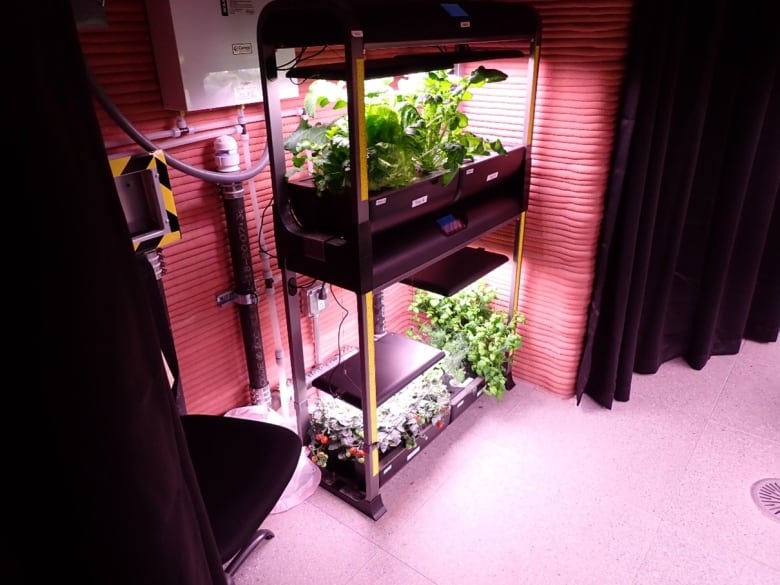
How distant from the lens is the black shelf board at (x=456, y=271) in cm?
238

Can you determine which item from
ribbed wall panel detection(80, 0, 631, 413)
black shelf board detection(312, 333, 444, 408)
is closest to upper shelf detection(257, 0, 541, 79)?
ribbed wall panel detection(80, 0, 631, 413)

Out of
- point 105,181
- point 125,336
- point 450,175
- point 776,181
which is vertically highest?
point 105,181

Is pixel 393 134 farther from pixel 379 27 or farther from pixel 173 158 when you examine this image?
pixel 173 158

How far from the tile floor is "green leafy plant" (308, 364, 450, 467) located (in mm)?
170

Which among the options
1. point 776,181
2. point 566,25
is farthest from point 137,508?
point 776,181

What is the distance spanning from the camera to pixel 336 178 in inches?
71.7

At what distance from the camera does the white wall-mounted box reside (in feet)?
5.93

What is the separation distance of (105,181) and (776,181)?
3.39 meters

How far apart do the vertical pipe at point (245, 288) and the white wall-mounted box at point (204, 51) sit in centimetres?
35

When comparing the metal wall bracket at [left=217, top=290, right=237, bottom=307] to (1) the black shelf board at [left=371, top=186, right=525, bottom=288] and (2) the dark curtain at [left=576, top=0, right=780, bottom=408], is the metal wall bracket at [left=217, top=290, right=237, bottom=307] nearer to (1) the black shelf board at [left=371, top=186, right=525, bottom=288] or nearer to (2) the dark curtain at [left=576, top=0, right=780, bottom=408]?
(1) the black shelf board at [left=371, top=186, right=525, bottom=288]

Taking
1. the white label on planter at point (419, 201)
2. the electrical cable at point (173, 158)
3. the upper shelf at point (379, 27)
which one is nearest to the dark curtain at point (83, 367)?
the electrical cable at point (173, 158)

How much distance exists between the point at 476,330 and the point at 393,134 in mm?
1292

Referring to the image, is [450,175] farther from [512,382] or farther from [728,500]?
[728,500]

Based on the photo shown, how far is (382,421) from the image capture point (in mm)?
2463
